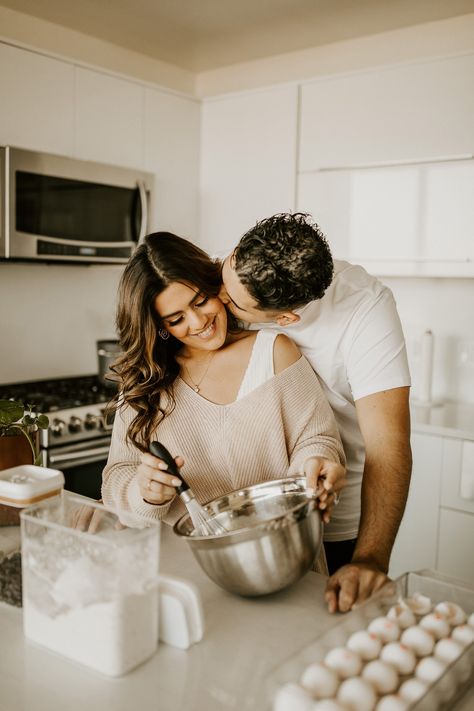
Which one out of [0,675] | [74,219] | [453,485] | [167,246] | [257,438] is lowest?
[453,485]

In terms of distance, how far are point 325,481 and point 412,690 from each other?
1.34ft

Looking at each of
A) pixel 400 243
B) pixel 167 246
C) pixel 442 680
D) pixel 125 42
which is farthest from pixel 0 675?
pixel 125 42

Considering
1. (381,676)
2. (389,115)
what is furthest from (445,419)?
(381,676)

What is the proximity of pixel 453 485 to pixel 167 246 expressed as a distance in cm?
171

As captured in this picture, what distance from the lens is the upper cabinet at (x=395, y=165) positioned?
2.86m

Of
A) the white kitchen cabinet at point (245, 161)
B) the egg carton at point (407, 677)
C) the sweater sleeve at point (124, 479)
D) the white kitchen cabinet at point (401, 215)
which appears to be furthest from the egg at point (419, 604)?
the white kitchen cabinet at point (245, 161)

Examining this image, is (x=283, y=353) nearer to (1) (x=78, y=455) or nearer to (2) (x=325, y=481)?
(2) (x=325, y=481)

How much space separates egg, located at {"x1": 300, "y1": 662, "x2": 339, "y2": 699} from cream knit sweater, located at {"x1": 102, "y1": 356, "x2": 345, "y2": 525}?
2.09 ft

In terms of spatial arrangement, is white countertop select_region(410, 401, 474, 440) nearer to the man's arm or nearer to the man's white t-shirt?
the man's white t-shirt

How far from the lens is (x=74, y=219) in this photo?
2980 mm

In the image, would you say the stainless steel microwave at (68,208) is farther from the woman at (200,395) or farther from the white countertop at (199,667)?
the white countertop at (199,667)

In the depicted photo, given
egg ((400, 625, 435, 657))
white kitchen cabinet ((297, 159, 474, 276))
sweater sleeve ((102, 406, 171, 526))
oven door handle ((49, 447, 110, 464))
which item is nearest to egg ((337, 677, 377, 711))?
egg ((400, 625, 435, 657))

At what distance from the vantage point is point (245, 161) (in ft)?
11.6

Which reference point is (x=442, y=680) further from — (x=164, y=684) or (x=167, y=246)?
(x=167, y=246)
